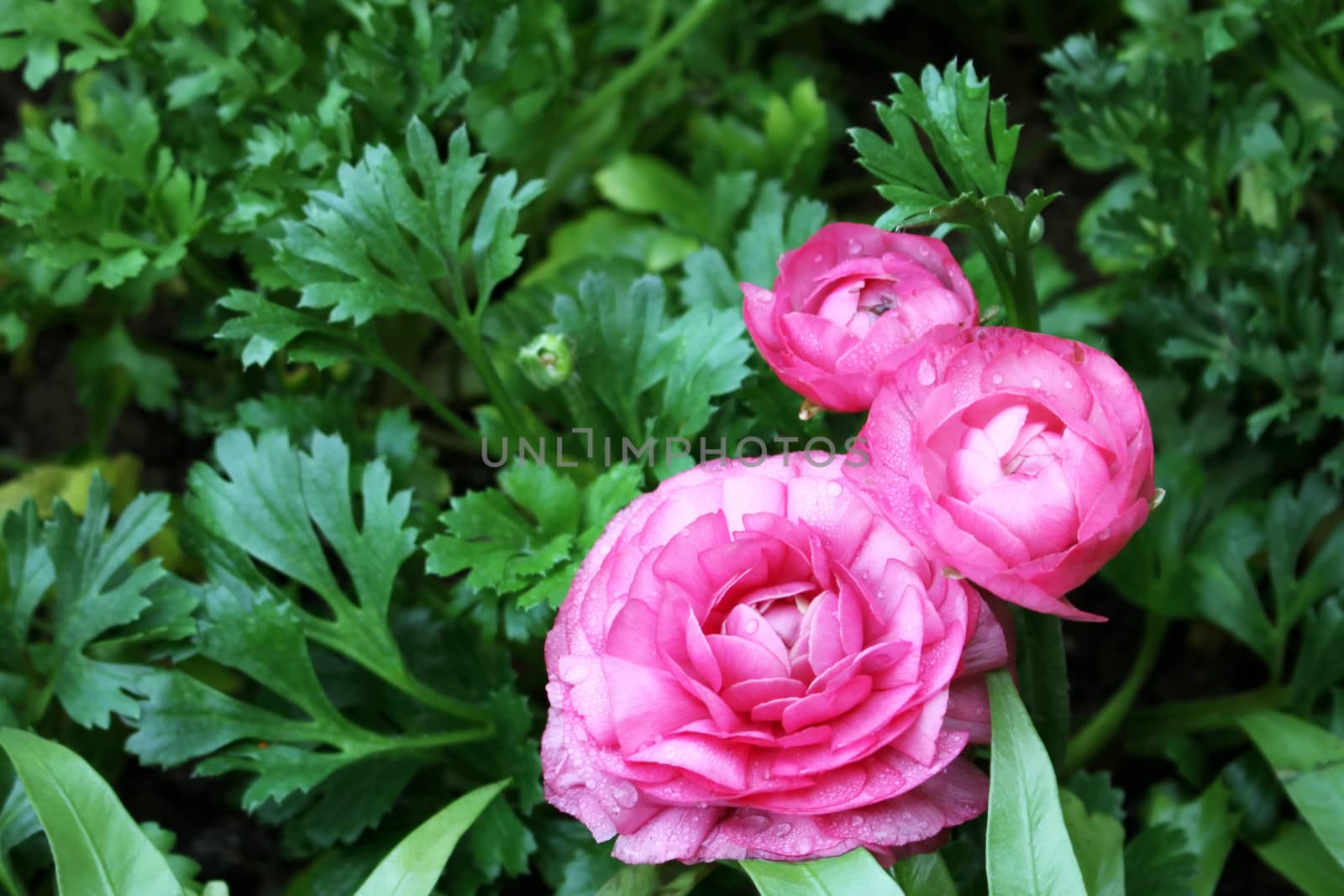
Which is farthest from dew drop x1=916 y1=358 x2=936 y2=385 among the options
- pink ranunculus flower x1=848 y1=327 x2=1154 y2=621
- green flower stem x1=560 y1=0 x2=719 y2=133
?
green flower stem x1=560 y1=0 x2=719 y2=133

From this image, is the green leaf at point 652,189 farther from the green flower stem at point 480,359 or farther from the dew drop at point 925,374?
the dew drop at point 925,374

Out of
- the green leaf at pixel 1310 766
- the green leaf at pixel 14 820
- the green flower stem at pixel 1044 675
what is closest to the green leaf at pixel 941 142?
the green flower stem at pixel 1044 675

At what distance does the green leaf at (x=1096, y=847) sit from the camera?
0.69 m

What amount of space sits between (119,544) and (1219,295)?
840mm

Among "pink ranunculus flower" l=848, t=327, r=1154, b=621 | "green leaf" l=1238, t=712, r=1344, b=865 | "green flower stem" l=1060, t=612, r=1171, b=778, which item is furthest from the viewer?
"green flower stem" l=1060, t=612, r=1171, b=778

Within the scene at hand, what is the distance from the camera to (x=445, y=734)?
79 cm

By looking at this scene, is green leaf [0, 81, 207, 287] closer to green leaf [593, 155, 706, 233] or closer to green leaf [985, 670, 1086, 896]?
green leaf [593, 155, 706, 233]

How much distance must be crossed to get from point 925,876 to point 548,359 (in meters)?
0.38

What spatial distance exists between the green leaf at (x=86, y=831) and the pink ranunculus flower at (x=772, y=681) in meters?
0.25

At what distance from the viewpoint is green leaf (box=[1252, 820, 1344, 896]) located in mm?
819

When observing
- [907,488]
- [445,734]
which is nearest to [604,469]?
[445,734]

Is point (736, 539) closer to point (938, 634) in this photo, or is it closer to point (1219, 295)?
point (938, 634)

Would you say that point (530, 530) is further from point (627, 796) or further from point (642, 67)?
point (642, 67)

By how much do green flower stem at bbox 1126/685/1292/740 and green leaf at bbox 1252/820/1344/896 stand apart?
0.09m
